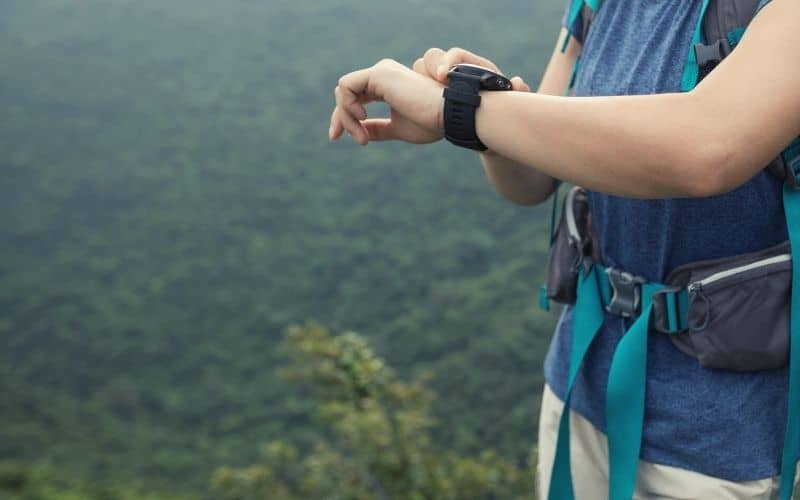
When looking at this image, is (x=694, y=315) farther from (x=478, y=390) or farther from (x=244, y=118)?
(x=244, y=118)

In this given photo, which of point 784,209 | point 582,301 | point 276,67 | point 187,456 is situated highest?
point 276,67

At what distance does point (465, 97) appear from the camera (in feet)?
2.96

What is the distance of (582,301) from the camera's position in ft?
3.59

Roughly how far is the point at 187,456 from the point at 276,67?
2.57 m

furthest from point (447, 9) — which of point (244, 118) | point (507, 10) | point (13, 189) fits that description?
point (13, 189)

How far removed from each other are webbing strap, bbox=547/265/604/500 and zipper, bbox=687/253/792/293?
132 mm

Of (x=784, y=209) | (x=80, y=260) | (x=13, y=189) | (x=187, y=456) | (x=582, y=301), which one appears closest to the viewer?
(x=784, y=209)

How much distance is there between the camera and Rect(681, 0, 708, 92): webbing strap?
2.93 ft

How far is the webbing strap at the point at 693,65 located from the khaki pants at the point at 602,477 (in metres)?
0.37

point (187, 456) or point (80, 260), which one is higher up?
point (80, 260)

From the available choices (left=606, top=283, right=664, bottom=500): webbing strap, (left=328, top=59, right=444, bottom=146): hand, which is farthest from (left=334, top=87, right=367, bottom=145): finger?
(left=606, top=283, right=664, bottom=500): webbing strap

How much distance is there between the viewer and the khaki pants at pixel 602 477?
0.98m

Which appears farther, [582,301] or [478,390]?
[478,390]

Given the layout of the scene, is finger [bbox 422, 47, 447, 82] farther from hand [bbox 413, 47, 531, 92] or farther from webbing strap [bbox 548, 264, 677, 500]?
webbing strap [bbox 548, 264, 677, 500]
